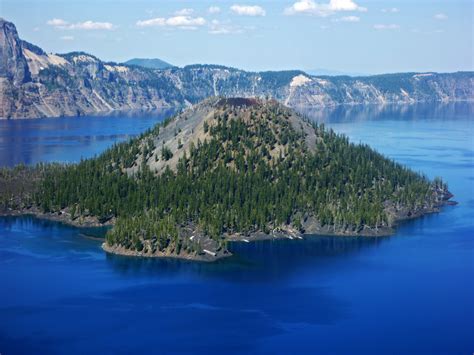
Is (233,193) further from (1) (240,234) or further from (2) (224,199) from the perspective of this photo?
(1) (240,234)

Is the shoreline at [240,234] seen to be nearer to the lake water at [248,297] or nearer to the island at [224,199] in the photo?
the island at [224,199]

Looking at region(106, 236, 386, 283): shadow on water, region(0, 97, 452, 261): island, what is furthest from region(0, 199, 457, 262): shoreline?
region(106, 236, 386, 283): shadow on water

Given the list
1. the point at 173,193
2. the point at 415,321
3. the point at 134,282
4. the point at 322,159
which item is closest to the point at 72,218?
the point at 173,193

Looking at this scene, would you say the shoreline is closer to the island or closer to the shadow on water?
the island

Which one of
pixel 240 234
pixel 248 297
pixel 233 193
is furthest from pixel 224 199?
pixel 248 297

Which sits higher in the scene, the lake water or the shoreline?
the shoreline

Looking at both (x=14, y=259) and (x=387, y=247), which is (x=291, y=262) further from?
(x=14, y=259)
